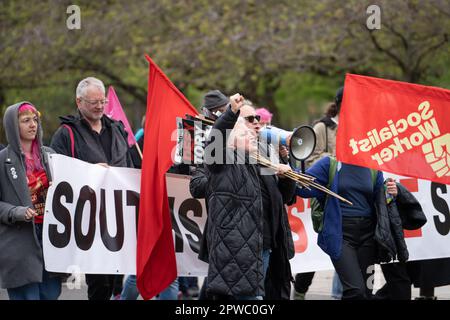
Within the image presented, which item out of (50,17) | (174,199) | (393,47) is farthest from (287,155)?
(50,17)

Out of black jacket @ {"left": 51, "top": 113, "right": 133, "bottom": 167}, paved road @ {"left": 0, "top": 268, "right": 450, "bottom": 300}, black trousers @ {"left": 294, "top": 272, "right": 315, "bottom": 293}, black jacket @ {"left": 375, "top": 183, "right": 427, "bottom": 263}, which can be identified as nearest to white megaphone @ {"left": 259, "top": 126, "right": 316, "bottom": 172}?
black jacket @ {"left": 375, "top": 183, "right": 427, "bottom": 263}

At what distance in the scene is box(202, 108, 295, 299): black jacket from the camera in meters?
6.50

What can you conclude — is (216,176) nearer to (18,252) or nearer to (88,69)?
(18,252)

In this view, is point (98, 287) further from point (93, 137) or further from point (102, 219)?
point (93, 137)

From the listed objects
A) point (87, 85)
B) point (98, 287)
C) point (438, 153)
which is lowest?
point (98, 287)

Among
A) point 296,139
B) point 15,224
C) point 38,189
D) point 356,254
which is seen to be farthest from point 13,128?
point 356,254

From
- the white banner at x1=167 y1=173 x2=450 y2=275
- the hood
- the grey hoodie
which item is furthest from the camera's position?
the white banner at x1=167 y1=173 x2=450 y2=275

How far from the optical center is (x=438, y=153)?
7.48m

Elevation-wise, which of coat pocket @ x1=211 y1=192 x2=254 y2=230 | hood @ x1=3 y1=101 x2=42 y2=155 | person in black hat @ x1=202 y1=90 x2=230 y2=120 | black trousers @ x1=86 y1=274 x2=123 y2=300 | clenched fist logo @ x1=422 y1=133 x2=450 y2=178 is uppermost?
person in black hat @ x1=202 y1=90 x2=230 y2=120

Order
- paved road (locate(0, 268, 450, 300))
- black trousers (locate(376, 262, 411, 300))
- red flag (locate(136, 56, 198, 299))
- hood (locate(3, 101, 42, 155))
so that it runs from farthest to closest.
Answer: paved road (locate(0, 268, 450, 300)) → black trousers (locate(376, 262, 411, 300)) → red flag (locate(136, 56, 198, 299)) → hood (locate(3, 101, 42, 155))

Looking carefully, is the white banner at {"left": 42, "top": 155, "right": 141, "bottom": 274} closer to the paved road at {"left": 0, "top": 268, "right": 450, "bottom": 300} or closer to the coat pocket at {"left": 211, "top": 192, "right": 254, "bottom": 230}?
the coat pocket at {"left": 211, "top": 192, "right": 254, "bottom": 230}

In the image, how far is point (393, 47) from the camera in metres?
19.0

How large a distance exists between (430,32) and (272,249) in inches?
438

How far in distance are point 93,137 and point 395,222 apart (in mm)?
2399
